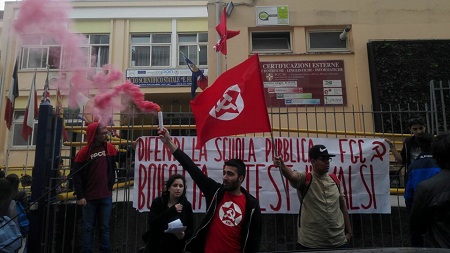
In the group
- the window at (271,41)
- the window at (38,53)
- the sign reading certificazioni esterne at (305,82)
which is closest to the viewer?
the sign reading certificazioni esterne at (305,82)

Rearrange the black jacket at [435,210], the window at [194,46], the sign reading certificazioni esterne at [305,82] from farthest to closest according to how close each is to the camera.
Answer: the window at [194,46], the sign reading certificazioni esterne at [305,82], the black jacket at [435,210]

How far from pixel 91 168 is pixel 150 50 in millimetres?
13265

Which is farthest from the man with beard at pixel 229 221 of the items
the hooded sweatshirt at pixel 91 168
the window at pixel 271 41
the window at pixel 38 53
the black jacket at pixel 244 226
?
the window at pixel 38 53

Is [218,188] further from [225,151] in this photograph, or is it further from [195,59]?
[195,59]

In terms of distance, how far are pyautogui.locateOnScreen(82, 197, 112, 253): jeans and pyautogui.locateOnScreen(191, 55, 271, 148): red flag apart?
1.80 m

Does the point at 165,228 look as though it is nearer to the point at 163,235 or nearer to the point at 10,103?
the point at 163,235

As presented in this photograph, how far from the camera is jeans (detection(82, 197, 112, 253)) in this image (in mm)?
4883

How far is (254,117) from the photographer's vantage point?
4.20 m

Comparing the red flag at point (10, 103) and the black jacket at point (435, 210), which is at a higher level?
the red flag at point (10, 103)

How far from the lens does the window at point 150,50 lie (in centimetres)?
1752

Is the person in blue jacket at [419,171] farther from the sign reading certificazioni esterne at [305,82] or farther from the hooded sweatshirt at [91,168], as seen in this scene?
the sign reading certificazioni esterne at [305,82]

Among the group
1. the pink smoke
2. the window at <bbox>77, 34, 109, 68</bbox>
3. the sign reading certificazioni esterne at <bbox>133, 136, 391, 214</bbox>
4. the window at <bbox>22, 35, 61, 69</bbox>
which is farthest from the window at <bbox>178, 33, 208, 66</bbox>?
the sign reading certificazioni esterne at <bbox>133, 136, 391, 214</bbox>

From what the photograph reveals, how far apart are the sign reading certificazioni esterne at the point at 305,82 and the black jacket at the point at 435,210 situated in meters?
6.52

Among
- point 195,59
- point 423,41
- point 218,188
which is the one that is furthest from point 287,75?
point 195,59
